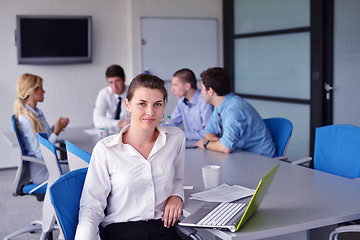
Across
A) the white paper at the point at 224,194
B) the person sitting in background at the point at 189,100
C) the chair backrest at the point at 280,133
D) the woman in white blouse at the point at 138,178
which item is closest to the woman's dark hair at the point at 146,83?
the woman in white blouse at the point at 138,178

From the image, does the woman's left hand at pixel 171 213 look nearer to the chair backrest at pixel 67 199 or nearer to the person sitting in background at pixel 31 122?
the chair backrest at pixel 67 199

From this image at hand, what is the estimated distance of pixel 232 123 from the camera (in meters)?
3.59

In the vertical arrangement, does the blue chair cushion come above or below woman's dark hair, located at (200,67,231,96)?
below

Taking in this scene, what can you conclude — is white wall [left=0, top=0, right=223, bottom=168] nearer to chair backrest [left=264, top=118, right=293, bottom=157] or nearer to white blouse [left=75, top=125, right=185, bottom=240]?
chair backrest [left=264, top=118, right=293, bottom=157]

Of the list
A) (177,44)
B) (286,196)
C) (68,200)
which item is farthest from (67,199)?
(177,44)

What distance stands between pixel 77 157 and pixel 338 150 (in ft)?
5.85

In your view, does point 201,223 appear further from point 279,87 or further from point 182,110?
point 279,87

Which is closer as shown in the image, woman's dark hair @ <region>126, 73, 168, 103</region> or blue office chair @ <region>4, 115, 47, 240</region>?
woman's dark hair @ <region>126, 73, 168, 103</region>

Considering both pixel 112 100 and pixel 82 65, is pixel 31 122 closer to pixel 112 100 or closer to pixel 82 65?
pixel 112 100

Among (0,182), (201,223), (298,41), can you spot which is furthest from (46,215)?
(298,41)

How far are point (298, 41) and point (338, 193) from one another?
4018 mm

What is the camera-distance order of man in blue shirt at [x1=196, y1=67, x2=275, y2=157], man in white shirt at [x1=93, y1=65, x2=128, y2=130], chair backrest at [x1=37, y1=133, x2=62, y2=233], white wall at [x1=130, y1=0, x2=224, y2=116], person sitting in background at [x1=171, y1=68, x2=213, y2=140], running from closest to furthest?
chair backrest at [x1=37, y1=133, x2=62, y2=233]
man in blue shirt at [x1=196, y1=67, x2=275, y2=157]
person sitting in background at [x1=171, y1=68, x2=213, y2=140]
man in white shirt at [x1=93, y1=65, x2=128, y2=130]
white wall at [x1=130, y1=0, x2=224, y2=116]

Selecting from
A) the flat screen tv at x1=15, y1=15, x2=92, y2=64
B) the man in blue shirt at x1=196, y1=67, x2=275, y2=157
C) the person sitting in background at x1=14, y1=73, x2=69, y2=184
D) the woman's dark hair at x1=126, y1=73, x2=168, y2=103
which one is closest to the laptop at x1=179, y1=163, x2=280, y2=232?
the woman's dark hair at x1=126, y1=73, x2=168, y2=103

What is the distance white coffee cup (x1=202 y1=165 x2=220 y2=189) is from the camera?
98.6 inches
